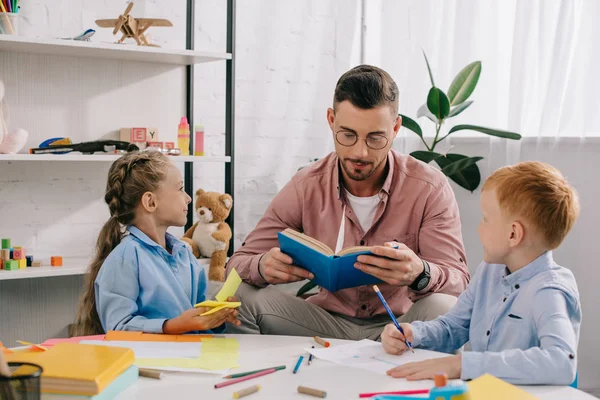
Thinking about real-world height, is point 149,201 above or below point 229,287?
above

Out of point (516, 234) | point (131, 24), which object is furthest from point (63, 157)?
point (516, 234)

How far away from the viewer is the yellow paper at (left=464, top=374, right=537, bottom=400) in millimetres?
982

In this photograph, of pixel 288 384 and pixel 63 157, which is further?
pixel 63 157

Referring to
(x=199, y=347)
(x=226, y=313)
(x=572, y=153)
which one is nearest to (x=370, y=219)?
(x=226, y=313)

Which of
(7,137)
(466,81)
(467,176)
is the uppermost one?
(466,81)

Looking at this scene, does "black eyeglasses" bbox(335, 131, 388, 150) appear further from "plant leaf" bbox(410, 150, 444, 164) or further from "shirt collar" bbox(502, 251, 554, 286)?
"plant leaf" bbox(410, 150, 444, 164)

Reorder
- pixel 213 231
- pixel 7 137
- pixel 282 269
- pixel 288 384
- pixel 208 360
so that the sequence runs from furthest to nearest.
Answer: pixel 213 231
pixel 7 137
pixel 282 269
pixel 208 360
pixel 288 384

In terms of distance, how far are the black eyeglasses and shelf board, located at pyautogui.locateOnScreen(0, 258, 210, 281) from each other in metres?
1.10

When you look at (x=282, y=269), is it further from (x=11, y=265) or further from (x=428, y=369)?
(x=11, y=265)

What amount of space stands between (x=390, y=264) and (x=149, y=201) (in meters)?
0.63

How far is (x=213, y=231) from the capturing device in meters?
2.68

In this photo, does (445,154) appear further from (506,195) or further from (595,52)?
(506,195)

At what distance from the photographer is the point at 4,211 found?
2.62 m

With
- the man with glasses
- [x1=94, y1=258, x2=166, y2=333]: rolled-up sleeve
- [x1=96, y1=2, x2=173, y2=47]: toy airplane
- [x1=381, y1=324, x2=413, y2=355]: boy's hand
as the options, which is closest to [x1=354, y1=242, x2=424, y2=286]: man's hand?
the man with glasses
